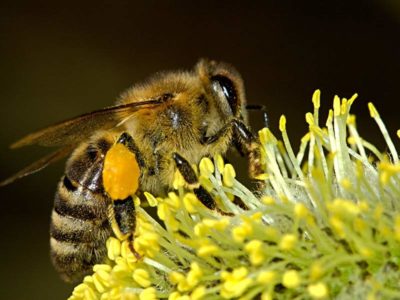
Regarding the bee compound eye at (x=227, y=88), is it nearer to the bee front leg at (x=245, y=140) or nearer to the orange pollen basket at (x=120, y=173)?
the bee front leg at (x=245, y=140)

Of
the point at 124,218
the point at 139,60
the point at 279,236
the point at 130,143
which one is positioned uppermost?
the point at 139,60

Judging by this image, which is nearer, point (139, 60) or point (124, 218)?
point (124, 218)

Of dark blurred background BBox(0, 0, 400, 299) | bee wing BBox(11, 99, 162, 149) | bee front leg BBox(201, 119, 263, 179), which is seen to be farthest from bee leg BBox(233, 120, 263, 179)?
dark blurred background BBox(0, 0, 400, 299)

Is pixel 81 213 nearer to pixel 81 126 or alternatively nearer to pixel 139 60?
pixel 81 126

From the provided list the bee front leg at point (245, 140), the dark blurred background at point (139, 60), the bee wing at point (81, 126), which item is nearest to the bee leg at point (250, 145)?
the bee front leg at point (245, 140)

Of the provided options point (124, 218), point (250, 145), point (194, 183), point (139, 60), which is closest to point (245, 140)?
point (250, 145)

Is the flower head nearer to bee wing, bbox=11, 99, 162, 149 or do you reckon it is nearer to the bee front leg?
the bee front leg
